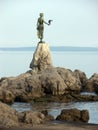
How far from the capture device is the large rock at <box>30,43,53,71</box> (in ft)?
188

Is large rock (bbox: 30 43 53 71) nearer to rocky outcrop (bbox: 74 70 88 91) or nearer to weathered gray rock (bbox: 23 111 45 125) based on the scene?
rocky outcrop (bbox: 74 70 88 91)

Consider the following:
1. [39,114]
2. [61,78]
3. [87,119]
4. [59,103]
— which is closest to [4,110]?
[39,114]

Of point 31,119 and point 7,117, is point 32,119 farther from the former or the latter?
point 7,117

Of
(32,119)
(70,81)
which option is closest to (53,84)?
(70,81)

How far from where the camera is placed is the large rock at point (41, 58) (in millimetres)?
57250

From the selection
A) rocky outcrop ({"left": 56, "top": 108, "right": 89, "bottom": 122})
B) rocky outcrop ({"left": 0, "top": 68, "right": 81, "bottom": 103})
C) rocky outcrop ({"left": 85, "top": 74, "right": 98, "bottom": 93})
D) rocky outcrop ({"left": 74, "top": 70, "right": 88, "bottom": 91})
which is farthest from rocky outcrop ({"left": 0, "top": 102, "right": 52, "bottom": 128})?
rocky outcrop ({"left": 74, "top": 70, "right": 88, "bottom": 91})

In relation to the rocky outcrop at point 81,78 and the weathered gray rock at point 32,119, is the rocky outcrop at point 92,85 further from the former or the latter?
the weathered gray rock at point 32,119

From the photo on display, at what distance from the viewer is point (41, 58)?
188ft

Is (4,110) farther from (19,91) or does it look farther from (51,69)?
(51,69)

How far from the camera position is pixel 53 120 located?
3538cm

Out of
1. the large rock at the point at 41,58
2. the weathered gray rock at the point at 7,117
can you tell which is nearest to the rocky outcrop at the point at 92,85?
the large rock at the point at 41,58

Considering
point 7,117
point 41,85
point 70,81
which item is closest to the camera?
point 7,117

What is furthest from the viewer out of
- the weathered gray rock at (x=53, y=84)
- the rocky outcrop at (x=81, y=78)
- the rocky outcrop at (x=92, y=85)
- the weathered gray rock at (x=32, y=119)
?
the rocky outcrop at (x=81, y=78)

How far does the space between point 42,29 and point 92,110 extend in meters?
14.3
